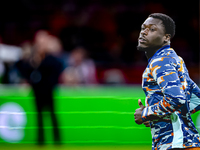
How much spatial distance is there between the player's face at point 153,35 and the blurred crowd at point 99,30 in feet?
26.0

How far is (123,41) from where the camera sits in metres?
11.9

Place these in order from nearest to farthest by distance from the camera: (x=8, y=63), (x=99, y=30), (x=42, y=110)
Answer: (x=42, y=110) → (x=8, y=63) → (x=99, y=30)

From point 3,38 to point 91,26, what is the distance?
3065mm

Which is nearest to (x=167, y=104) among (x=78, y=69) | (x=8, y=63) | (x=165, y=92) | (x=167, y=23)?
(x=165, y=92)

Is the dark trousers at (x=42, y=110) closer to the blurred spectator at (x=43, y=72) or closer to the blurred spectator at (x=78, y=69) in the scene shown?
the blurred spectator at (x=43, y=72)

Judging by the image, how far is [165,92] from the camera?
1.96m

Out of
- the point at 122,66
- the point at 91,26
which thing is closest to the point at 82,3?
the point at 91,26

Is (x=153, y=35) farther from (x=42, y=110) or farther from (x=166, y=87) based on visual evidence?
(x=42, y=110)

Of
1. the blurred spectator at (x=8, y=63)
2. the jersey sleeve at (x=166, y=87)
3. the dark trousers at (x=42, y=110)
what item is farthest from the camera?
the blurred spectator at (x=8, y=63)

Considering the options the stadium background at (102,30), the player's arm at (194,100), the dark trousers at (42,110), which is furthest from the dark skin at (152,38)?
the stadium background at (102,30)

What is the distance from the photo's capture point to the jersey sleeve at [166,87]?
194 cm

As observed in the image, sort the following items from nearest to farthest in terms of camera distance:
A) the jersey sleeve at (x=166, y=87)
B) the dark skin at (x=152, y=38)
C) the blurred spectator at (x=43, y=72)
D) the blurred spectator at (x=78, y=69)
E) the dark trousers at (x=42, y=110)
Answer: the jersey sleeve at (x=166, y=87) → the dark skin at (x=152, y=38) → the dark trousers at (x=42, y=110) → the blurred spectator at (x=43, y=72) → the blurred spectator at (x=78, y=69)

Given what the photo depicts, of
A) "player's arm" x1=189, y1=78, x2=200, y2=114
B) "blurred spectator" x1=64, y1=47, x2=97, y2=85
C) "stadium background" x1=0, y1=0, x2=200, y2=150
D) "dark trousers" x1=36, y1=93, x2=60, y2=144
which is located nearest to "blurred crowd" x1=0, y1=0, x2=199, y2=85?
"stadium background" x1=0, y1=0, x2=200, y2=150

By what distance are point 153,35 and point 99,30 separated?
10021 mm
